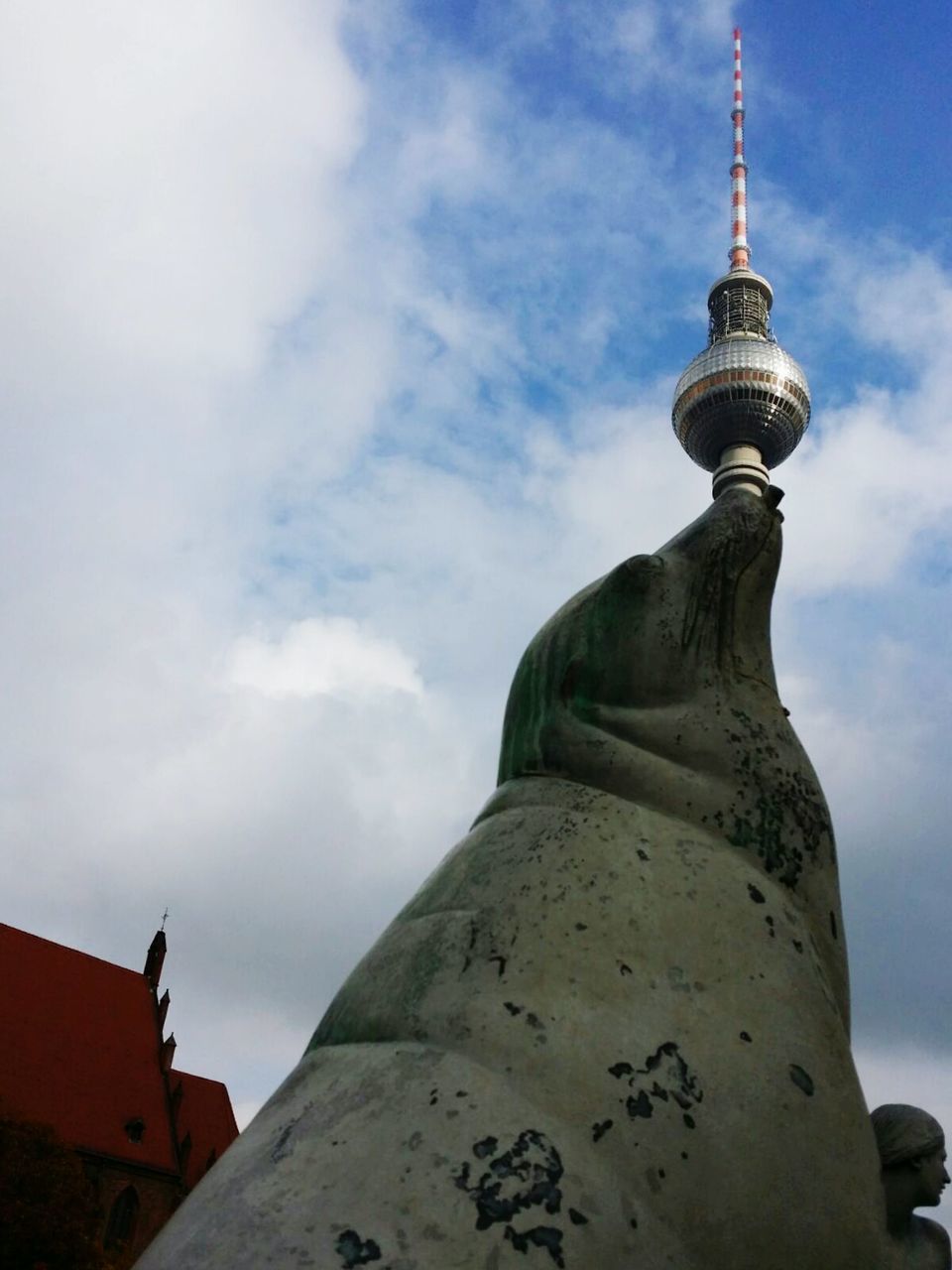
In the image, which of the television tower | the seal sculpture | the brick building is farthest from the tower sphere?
the seal sculpture

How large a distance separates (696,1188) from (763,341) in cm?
7261

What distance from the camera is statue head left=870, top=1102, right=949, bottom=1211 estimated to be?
8.04ft

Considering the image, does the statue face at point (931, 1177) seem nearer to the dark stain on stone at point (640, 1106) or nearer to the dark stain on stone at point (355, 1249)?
the dark stain on stone at point (640, 1106)

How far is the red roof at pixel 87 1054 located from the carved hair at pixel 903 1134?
4035 centimetres

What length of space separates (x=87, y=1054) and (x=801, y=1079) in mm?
45158

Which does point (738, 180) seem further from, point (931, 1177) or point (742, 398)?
point (931, 1177)

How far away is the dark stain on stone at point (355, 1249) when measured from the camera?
172 cm

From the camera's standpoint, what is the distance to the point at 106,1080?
1634 inches

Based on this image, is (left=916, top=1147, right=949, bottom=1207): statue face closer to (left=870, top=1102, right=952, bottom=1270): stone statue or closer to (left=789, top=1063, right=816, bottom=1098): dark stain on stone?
(left=870, top=1102, right=952, bottom=1270): stone statue

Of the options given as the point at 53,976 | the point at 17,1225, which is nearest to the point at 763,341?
the point at 53,976

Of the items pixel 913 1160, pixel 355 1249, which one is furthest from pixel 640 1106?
pixel 913 1160

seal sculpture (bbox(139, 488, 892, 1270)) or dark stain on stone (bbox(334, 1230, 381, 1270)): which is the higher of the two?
seal sculpture (bbox(139, 488, 892, 1270))

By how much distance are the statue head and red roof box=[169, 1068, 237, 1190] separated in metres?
45.9

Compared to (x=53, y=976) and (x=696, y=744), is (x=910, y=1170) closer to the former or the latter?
(x=696, y=744)
